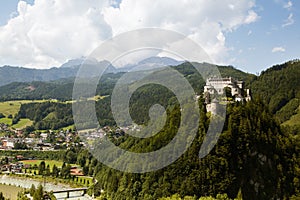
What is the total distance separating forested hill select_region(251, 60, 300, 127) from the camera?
84.1 meters

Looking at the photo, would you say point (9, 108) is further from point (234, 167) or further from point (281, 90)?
point (234, 167)

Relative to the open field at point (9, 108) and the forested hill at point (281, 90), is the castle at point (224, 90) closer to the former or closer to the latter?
the forested hill at point (281, 90)

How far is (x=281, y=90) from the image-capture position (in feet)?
303

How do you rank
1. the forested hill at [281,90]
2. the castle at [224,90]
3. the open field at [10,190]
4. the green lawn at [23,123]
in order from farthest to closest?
1. the green lawn at [23,123]
2. the forested hill at [281,90]
3. the open field at [10,190]
4. the castle at [224,90]

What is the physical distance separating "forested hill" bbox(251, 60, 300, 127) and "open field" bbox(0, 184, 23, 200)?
57.6 m

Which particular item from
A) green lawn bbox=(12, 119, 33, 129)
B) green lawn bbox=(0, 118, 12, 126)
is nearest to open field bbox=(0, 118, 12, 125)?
green lawn bbox=(0, 118, 12, 126)

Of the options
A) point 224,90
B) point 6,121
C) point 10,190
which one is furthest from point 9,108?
point 224,90

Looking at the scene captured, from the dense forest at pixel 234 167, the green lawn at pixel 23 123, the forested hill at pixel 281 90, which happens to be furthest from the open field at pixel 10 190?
the green lawn at pixel 23 123

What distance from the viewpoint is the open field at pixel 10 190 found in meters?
42.6

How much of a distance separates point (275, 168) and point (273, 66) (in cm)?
8231

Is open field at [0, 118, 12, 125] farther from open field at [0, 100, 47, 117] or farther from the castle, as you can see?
the castle

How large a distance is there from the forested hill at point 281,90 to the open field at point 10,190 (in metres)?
57.6

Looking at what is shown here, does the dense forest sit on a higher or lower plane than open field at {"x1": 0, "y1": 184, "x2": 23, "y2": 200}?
higher

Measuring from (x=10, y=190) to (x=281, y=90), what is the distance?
7109 centimetres
